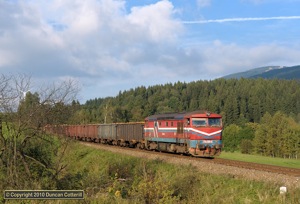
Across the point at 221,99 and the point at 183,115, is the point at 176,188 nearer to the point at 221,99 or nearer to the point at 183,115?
the point at 183,115

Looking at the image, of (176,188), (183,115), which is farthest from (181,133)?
(176,188)

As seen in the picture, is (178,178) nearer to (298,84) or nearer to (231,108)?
(231,108)

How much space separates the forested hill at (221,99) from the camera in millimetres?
149875

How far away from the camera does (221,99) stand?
160 meters

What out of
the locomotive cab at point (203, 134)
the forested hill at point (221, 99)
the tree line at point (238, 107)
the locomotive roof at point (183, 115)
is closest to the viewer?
the locomotive cab at point (203, 134)

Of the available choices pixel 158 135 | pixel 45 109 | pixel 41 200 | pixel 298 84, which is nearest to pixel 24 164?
pixel 45 109

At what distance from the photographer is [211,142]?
27500mm

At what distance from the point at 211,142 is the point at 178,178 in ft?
30.8

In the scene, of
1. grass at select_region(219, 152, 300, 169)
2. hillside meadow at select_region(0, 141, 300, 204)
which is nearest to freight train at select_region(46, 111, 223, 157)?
hillside meadow at select_region(0, 141, 300, 204)

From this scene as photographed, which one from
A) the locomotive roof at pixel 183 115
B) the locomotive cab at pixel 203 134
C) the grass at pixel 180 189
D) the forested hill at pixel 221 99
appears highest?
the forested hill at pixel 221 99

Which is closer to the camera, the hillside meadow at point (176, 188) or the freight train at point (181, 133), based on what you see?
the hillside meadow at point (176, 188)

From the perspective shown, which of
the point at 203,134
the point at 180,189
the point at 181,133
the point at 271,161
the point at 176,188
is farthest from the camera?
the point at 271,161

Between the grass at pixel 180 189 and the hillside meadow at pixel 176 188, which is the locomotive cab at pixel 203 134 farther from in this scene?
the hillside meadow at pixel 176 188

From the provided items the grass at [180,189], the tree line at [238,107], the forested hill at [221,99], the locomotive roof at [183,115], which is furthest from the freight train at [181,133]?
the forested hill at [221,99]
